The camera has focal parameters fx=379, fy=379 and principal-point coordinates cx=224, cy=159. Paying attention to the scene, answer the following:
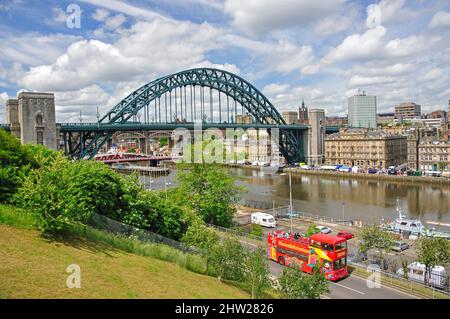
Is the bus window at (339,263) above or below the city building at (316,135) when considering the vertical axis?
below

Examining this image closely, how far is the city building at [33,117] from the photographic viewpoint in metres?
36.9

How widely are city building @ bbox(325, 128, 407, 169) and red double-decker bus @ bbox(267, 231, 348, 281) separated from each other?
5067cm

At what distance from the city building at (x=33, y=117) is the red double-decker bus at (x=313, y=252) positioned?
1115 inches

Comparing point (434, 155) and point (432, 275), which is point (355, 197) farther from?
point (432, 275)

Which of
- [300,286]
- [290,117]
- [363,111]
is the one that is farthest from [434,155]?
[363,111]

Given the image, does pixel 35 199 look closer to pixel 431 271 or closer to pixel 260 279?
pixel 260 279

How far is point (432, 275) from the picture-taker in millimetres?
17141

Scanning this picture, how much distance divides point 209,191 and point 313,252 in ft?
31.9

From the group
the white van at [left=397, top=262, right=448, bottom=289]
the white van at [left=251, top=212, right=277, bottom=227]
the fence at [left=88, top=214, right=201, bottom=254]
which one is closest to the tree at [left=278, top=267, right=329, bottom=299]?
the fence at [left=88, top=214, right=201, bottom=254]

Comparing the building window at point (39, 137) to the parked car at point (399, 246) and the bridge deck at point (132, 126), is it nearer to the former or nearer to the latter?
the bridge deck at point (132, 126)

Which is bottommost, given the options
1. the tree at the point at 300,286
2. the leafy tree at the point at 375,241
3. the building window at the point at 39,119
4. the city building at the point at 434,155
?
the leafy tree at the point at 375,241

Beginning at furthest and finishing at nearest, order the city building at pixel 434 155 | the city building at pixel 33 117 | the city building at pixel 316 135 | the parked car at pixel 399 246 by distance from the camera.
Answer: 1. the city building at pixel 316 135
2. the city building at pixel 434 155
3. the city building at pixel 33 117
4. the parked car at pixel 399 246

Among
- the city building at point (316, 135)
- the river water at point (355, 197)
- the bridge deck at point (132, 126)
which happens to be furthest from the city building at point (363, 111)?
the river water at point (355, 197)

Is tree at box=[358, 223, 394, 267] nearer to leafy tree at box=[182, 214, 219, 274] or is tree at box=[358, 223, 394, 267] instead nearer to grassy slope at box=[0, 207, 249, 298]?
leafy tree at box=[182, 214, 219, 274]
